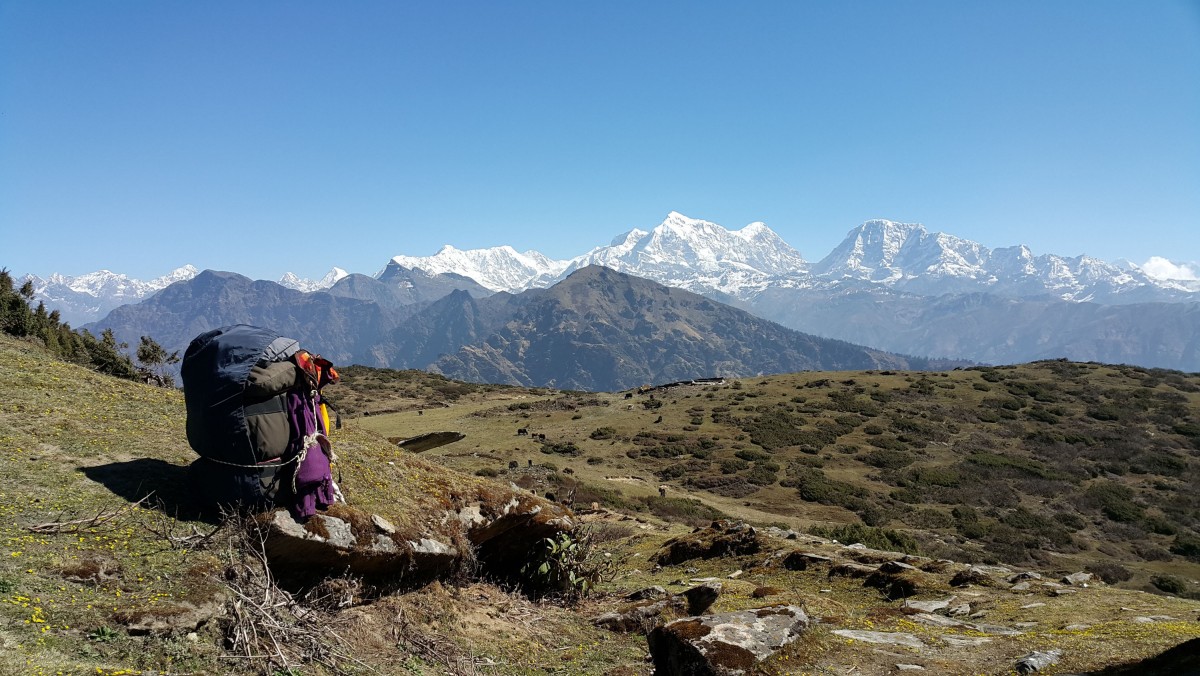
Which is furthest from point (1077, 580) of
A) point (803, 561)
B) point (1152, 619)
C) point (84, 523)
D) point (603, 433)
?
point (603, 433)

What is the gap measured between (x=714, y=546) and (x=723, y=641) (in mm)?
11455

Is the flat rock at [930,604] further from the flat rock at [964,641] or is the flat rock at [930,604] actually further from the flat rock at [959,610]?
the flat rock at [964,641]

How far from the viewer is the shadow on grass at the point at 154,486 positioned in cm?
834

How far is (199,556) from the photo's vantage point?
774 centimetres

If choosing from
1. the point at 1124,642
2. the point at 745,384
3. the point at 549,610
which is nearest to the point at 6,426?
the point at 549,610

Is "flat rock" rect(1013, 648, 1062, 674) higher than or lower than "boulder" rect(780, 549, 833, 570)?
higher

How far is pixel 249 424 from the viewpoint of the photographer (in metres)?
8.43

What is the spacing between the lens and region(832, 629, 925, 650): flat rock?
981cm

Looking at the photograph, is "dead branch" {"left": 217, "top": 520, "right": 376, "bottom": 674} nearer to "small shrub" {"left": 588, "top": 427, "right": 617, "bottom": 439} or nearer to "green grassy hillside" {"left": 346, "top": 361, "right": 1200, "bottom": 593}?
"green grassy hillside" {"left": 346, "top": 361, "right": 1200, "bottom": 593}

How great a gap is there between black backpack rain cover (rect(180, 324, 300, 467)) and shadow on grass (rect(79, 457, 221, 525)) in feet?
2.61

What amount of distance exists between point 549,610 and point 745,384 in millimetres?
64743

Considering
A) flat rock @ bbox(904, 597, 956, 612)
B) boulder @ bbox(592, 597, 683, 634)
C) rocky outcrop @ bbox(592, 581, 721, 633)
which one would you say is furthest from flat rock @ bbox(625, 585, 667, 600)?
flat rock @ bbox(904, 597, 956, 612)

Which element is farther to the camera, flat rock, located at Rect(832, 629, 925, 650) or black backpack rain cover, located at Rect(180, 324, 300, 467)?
flat rock, located at Rect(832, 629, 925, 650)

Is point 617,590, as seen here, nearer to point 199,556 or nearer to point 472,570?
point 472,570
